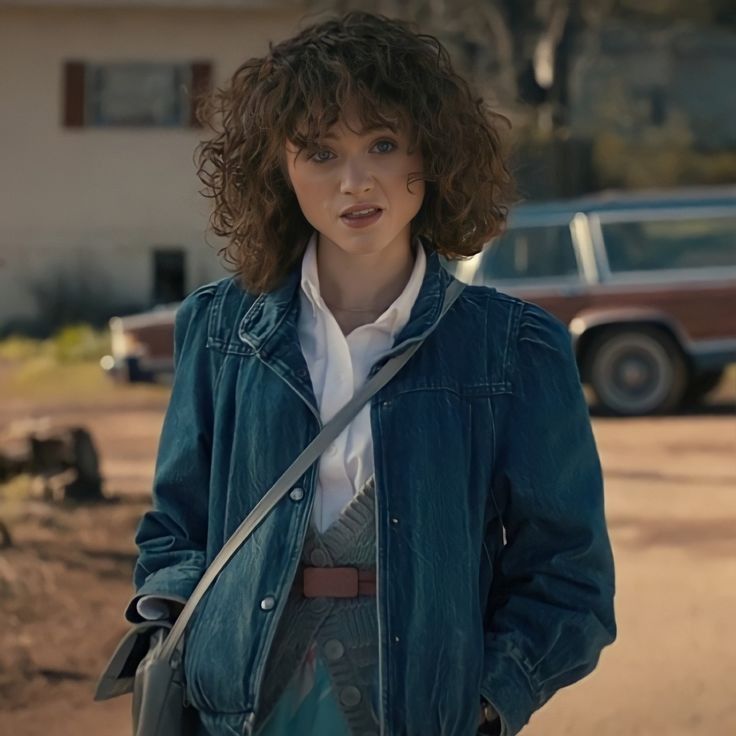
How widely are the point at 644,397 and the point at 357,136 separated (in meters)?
10.2

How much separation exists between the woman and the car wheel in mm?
9927

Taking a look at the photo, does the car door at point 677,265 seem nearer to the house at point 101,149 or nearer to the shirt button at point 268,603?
the house at point 101,149

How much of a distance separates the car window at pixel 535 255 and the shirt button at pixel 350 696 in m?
10.2

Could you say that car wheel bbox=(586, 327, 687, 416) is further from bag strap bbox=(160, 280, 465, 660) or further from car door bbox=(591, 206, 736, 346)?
bag strap bbox=(160, 280, 465, 660)

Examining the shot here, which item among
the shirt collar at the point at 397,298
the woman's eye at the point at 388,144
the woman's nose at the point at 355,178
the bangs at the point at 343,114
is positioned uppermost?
the bangs at the point at 343,114

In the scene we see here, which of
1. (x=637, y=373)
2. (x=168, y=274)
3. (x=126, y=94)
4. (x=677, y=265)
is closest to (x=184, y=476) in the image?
(x=637, y=373)

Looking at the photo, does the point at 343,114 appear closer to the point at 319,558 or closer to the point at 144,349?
the point at 319,558

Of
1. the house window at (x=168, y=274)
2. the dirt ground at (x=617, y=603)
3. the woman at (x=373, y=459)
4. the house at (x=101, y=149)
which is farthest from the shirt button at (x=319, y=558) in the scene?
the house window at (x=168, y=274)

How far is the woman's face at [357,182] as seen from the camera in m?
2.39

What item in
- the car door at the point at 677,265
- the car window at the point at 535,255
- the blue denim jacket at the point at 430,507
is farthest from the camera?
the car window at the point at 535,255

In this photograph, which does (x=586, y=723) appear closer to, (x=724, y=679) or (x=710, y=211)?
(x=724, y=679)

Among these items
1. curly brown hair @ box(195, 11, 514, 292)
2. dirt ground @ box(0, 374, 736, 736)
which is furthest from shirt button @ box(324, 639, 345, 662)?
dirt ground @ box(0, 374, 736, 736)

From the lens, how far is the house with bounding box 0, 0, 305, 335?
20406 millimetres

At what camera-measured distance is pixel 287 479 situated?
2312mm
